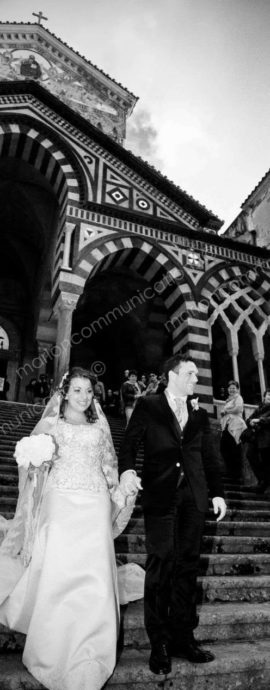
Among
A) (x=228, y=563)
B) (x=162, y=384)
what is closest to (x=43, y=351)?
(x=228, y=563)

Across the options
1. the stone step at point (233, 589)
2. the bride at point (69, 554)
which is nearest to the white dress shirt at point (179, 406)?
the bride at point (69, 554)

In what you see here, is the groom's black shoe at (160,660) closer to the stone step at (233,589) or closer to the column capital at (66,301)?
the stone step at (233,589)

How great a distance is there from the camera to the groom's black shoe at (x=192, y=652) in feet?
7.88

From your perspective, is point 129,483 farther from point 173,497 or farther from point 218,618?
point 218,618

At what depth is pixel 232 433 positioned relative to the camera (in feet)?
25.1

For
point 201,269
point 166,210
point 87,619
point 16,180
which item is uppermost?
point 16,180

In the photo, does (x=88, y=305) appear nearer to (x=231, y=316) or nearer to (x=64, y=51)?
(x=231, y=316)

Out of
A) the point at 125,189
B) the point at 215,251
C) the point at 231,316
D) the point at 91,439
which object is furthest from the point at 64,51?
the point at 91,439

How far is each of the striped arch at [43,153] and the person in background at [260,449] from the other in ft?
24.7

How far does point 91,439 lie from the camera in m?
3.10

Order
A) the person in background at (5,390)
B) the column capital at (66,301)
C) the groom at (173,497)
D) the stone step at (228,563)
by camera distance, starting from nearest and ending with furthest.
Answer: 1. the groom at (173,497)
2. the stone step at (228,563)
3. the column capital at (66,301)
4. the person in background at (5,390)

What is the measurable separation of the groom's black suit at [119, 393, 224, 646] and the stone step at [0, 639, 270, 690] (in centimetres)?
16

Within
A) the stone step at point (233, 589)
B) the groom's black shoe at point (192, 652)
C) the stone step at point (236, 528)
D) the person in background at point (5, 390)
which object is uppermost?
the person in background at point (5, 390)

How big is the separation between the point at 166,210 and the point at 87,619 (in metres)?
12.1
